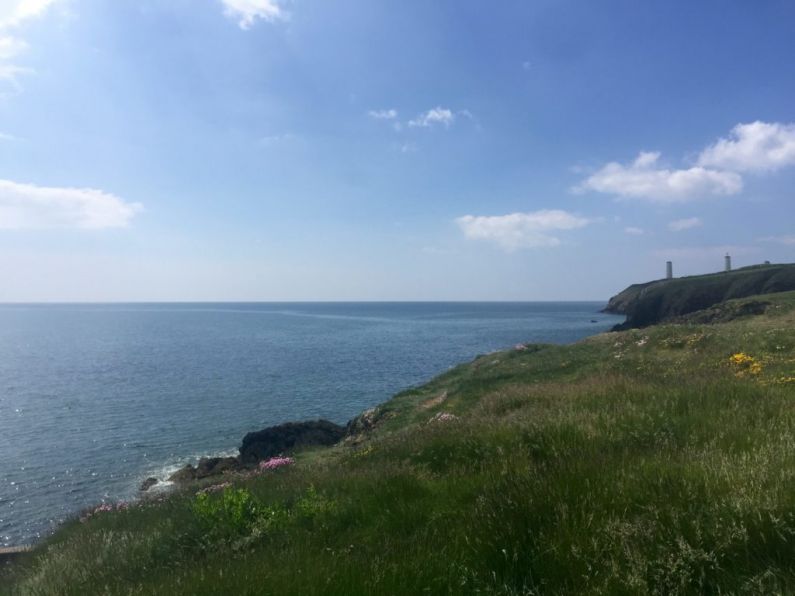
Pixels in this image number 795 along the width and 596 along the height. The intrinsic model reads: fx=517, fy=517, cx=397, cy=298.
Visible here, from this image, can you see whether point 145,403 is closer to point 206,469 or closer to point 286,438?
point 206,469

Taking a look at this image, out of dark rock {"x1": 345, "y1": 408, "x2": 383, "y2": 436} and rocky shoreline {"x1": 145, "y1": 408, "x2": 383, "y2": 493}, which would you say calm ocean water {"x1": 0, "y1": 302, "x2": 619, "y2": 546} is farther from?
dark rock {"x1": 345, "y1": 408, "x2": 383, "y2": 436}

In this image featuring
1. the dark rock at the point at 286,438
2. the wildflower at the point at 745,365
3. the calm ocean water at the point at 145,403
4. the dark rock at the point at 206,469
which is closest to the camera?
the wildflower at the point at 745,365

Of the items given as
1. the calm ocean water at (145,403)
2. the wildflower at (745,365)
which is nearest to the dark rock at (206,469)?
the calm ocean water at (145,403)

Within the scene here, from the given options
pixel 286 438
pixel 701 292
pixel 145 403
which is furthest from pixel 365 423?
pixel 701 292

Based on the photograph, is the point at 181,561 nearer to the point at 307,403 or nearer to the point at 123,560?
the point at 123,560

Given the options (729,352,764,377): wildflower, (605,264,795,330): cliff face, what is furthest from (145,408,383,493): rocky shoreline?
(605,264,795,330): cliff face

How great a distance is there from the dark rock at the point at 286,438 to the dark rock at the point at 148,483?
414cm

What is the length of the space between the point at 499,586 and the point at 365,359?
6242 cm

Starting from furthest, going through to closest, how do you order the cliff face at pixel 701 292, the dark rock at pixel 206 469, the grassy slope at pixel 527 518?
1. the cliff face at pixel 701 292
2. the dark rock at pixel 206 469
3. the grassy slope at pixel 527 518

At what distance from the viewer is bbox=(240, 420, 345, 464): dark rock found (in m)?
26.1

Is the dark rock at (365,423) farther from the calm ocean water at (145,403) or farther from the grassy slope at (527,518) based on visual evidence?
the grassy slope at (527,518)

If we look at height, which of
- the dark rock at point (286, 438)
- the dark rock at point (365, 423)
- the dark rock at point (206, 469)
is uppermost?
the dark rock at point (365, 423)

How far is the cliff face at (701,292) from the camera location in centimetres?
9069

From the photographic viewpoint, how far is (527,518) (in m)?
4.49
